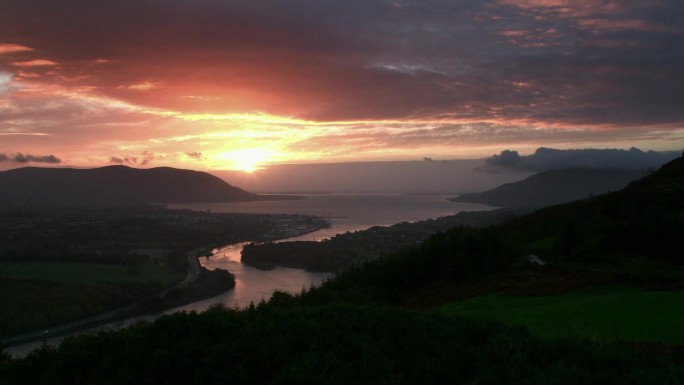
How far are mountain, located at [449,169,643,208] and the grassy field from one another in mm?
49038

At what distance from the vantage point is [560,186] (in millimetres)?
67688

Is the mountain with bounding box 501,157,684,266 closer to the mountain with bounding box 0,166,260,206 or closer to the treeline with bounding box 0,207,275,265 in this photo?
the treeline with bounding box 0,207,275,265

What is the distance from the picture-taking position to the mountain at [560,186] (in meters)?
60.3

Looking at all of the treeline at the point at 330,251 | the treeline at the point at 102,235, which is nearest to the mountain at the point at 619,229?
the treeline at the point at 330,251

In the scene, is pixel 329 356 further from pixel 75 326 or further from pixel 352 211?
pixel 352 211

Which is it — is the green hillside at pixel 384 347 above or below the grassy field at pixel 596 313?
above

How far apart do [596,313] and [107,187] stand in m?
91.3

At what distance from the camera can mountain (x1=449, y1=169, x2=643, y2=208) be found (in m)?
60.3

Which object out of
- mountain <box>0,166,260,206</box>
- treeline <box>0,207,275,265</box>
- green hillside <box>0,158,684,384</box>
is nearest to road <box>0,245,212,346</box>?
green hillside <box>0,158,684,384</box>

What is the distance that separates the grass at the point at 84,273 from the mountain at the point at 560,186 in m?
44.0

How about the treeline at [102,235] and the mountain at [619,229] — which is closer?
the mountain at [619,229]

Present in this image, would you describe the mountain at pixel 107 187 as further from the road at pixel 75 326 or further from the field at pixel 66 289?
the road at pixel 75 326

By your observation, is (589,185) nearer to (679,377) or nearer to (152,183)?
(679,377)

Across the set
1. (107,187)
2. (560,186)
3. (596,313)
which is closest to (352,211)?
(560,186)
